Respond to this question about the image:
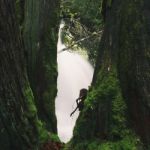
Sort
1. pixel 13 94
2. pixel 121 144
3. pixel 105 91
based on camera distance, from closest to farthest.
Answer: pixel 13 94, pixel 121 144, pixel 105 91

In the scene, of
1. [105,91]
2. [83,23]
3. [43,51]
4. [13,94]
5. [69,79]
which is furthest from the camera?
[69,79]

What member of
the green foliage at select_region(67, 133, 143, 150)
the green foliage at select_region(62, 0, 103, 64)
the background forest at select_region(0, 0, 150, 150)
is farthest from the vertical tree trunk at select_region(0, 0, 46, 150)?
the green foliage at select_region(62, 0, 103, 64)

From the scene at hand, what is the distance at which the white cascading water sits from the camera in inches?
507

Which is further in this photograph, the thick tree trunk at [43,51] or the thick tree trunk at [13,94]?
the thick tree trunk at [43,51]

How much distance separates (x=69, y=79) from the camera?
14.1 m

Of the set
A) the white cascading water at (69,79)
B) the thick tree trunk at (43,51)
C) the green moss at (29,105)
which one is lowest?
the white cascading water at (69,79)

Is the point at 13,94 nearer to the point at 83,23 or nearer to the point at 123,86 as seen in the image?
the point at 123,86

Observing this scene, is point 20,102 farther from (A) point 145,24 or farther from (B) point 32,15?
(B) point 32,15

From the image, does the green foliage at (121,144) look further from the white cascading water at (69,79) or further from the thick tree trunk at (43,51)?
the white cascading water at (69,79)

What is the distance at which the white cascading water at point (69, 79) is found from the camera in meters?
12.9

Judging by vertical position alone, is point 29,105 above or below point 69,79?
above

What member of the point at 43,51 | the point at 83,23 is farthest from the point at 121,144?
the point at 83,23

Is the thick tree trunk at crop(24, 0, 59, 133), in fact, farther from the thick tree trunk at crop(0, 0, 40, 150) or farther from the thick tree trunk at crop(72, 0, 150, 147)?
the thick tree trunk at crop(0, 0, 40, 150)

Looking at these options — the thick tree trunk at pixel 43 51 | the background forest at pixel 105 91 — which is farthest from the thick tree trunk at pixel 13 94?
the thick tree trunk at pixel 43 51
